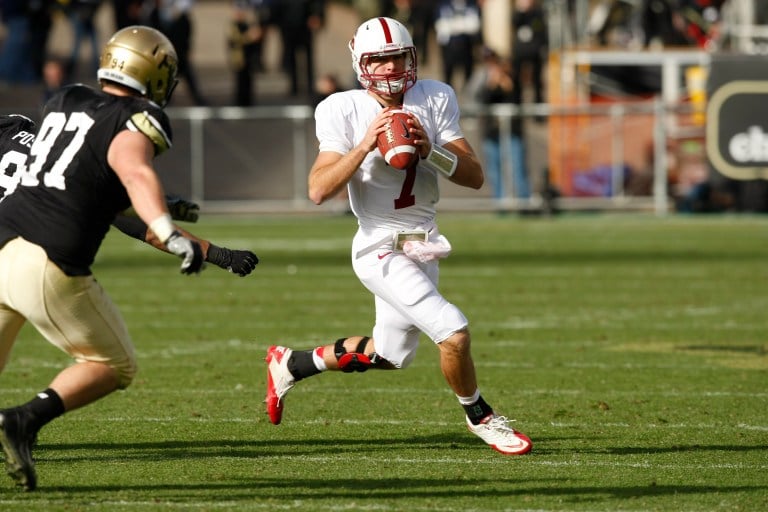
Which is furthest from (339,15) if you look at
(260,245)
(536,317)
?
(536,317)

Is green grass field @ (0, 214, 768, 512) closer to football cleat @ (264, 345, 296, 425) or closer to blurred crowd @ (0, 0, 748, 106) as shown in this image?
football cleat @ (264, 345, 296, 425)

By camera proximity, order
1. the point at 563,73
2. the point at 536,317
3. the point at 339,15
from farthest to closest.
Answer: the point at 339,15 → the point at 563,73 → the point at 536,317

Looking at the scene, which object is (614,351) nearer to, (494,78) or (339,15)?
(494,78)

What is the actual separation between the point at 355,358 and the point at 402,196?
0.78m

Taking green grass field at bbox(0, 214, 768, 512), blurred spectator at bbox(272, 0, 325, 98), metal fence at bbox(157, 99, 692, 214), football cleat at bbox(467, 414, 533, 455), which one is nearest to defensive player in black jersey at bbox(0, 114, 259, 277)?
green grass field at bbox(0, 214, 768, 512)

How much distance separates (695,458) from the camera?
6.04 meters

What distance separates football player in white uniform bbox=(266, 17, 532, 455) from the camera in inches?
239

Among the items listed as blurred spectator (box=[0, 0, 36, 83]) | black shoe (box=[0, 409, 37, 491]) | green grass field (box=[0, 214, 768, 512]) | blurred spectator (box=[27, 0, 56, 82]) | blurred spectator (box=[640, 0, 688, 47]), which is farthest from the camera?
blurred spectator (box=[640, 0, 688, 47])

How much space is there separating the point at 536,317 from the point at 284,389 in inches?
170

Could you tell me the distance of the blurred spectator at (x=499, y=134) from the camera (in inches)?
768

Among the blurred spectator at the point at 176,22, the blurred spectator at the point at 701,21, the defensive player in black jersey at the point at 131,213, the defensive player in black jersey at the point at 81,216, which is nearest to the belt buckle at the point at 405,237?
the defensive player in black jersey at the point at 131,213

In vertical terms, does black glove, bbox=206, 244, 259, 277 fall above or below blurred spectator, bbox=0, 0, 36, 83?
below

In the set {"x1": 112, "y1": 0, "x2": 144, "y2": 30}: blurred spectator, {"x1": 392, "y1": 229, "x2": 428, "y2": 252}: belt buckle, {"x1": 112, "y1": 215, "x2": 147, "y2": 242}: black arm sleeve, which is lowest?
{"x1": 392, "y1": 229, "x2": 428, "y2": 252}: belt buckle

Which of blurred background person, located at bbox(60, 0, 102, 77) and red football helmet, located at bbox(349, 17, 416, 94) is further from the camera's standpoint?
blurred background person, located at bbox(60, 0, 102, 77)
